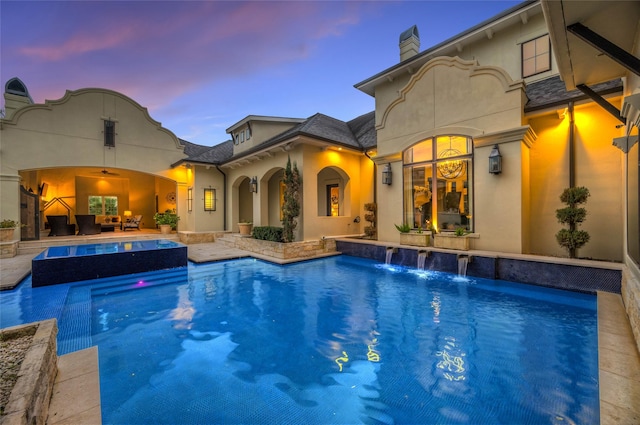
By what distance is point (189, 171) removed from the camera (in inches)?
621

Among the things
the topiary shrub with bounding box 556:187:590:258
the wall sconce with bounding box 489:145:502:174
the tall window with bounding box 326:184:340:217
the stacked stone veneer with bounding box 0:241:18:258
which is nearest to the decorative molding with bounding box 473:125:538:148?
the wall sconce with bounding box 489:145:502:174

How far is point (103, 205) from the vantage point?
19.6 meters

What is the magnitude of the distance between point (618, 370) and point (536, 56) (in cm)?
1098

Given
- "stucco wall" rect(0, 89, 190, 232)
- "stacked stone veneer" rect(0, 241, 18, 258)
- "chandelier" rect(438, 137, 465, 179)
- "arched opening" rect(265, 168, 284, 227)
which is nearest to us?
"chandelier" rect(438, 137, 465, 179)

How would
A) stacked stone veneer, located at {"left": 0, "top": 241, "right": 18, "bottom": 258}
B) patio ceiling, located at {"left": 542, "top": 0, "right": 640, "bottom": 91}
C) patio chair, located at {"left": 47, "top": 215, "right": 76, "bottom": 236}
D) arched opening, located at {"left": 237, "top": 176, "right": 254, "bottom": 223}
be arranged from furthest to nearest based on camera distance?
arched opening, located at {"left": 237, "top": 176, "right": 254, "bottom": 223}
patio chair, located at {"left": 47, "top": 215, "right": 76, "bottom": 236}
stacked stone veneer, located at {"left": 0, "top": 241, "right": 18, "bottom": 258}
patio ceiling, located at {"left": 542, "top": 0, "right": 640, "bottom": 91}

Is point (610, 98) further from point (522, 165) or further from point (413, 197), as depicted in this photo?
point (413, 197)

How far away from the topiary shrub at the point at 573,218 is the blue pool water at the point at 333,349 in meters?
1.72

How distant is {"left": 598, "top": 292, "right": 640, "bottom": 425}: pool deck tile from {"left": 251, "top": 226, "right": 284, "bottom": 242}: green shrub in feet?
30.6

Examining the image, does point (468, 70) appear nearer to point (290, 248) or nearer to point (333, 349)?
point (290, 248)

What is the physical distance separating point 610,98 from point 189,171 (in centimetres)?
1778

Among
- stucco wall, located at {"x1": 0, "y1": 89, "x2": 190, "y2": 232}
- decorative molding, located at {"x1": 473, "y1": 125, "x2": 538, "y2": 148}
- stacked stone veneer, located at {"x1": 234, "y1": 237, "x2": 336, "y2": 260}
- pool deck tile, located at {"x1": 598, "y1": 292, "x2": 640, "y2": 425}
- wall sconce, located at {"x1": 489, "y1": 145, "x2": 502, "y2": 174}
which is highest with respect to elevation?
stucco wall, located at {"x1": 0, "y1": 89, "x2": 190, "y2": 232}

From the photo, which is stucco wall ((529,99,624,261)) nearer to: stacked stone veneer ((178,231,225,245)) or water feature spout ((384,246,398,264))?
water feature spout ((384,246,398,264))

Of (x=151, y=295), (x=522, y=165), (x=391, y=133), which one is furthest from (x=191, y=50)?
(x=522, y=165)

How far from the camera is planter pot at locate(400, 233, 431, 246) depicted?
31.9 feet
